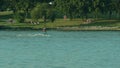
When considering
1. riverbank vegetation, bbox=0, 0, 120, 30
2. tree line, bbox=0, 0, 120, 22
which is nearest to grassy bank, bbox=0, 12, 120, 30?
riverbank vegetation, bbox=0, 0, 120, 30

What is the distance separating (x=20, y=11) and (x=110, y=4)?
29201mm

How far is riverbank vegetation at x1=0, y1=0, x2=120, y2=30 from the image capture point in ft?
557

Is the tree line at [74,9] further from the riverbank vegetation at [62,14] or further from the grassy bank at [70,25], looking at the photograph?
the grassy bank at [70,25]

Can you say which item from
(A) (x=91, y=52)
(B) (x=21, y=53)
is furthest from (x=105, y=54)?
(B) (x=21, y=53)

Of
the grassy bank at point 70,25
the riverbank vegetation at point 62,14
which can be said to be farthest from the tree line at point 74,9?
the grassy bank at point 70,25

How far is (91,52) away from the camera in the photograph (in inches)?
3162

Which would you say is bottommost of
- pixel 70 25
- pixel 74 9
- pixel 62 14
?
pixel 70 25

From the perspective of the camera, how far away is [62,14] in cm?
19775

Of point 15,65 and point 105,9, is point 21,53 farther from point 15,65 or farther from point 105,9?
point 105,9

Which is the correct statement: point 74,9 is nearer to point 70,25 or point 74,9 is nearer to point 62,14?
point 62,14

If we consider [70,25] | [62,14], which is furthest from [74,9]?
[70,25]

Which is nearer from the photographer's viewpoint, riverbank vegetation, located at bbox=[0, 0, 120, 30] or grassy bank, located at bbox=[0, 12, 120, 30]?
grassy bank, located at bbox=[0, 12, 120, 30]

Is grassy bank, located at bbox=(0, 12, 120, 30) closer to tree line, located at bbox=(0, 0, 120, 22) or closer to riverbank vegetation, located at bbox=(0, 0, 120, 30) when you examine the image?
riverbank vegetation, located at bbox=(0, 0, 120, 30)

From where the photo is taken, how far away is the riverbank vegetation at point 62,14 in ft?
557
